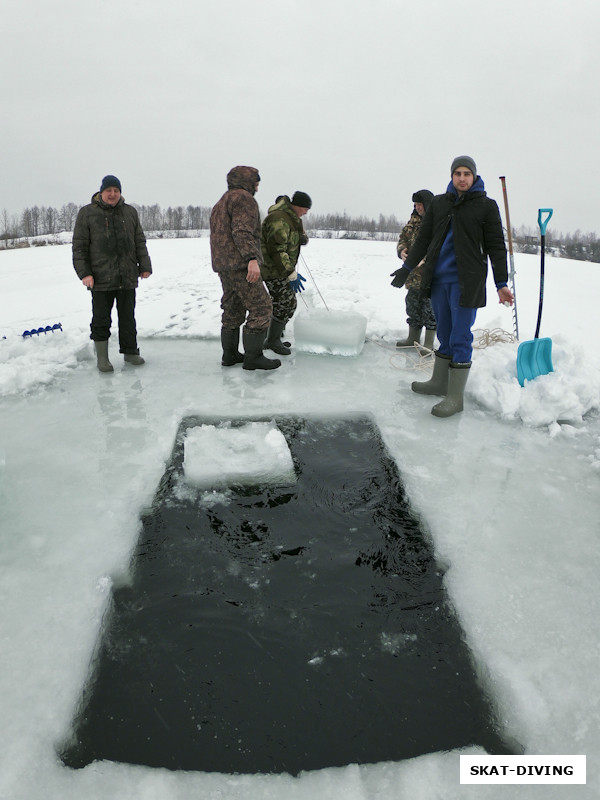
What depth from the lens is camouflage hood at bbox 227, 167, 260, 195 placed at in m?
3.82

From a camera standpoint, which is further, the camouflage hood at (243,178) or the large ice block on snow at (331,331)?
the large ice block on snow at (331,331)

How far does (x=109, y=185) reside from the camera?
12.5ft

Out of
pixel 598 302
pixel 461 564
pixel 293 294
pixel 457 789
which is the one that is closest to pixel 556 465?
pixel 461 564

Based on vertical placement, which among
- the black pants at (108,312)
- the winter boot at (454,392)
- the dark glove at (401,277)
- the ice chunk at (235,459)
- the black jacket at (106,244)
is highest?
the black jacket at (106,244)

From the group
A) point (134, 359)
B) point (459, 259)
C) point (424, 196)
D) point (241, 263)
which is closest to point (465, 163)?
point (459, 259)

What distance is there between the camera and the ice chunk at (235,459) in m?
2.53

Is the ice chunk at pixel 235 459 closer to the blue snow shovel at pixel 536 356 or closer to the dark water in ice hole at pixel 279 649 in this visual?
the dark water in ice hole at pixel 279 649

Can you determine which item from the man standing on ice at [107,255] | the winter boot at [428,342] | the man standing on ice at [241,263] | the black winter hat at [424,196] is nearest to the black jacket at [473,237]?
the black winter hat at [424,196]

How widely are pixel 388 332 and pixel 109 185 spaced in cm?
326

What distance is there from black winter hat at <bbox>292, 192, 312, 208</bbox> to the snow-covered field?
1.43 meters

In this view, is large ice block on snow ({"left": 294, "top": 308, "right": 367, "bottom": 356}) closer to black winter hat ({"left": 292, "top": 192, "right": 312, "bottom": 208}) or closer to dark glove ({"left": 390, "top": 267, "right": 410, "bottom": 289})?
dark glove ({"left": 390, "top": 267, "right": 410, "bottom": 289})

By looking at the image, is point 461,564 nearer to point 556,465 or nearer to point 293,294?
point 556,465

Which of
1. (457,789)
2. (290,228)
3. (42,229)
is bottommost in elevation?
(457,789)

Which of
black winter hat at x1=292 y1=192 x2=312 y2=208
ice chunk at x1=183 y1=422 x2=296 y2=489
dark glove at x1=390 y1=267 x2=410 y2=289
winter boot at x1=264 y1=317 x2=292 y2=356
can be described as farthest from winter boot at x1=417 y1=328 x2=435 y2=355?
ice chunk at x1=183 y1=422 x2=296 y2=489
